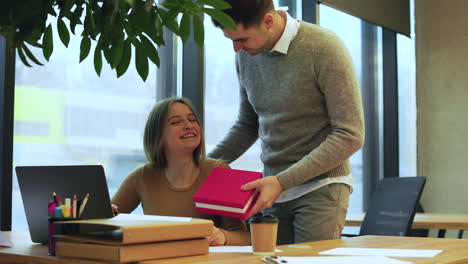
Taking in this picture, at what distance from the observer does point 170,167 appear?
8.29 feet

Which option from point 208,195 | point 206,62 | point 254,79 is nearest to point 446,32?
point 206,62

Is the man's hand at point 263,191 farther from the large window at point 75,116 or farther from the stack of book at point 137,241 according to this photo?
the large window at point 75,116

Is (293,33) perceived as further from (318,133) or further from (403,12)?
(403,12)

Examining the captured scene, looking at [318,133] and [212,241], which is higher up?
[318,133]

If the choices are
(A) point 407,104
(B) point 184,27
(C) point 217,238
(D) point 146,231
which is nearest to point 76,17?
(B) point 184,27

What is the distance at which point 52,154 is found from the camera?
3113 mm

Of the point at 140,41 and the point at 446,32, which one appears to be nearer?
the point at 140,41

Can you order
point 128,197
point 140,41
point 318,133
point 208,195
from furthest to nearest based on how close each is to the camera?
point 128,197
point 318,133
point 208,195
point 140,41

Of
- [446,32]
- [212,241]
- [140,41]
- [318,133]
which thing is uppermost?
[446,32]

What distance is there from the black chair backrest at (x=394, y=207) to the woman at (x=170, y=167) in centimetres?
133

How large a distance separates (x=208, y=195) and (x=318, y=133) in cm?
50

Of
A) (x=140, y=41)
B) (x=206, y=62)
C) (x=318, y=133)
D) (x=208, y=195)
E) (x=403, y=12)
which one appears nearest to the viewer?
(x=140, y=41)

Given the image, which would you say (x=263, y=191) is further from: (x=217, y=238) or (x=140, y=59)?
(x=140, y=59)

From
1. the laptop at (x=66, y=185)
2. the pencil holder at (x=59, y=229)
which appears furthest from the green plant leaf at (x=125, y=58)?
the laptop at (x=66, y=185)
